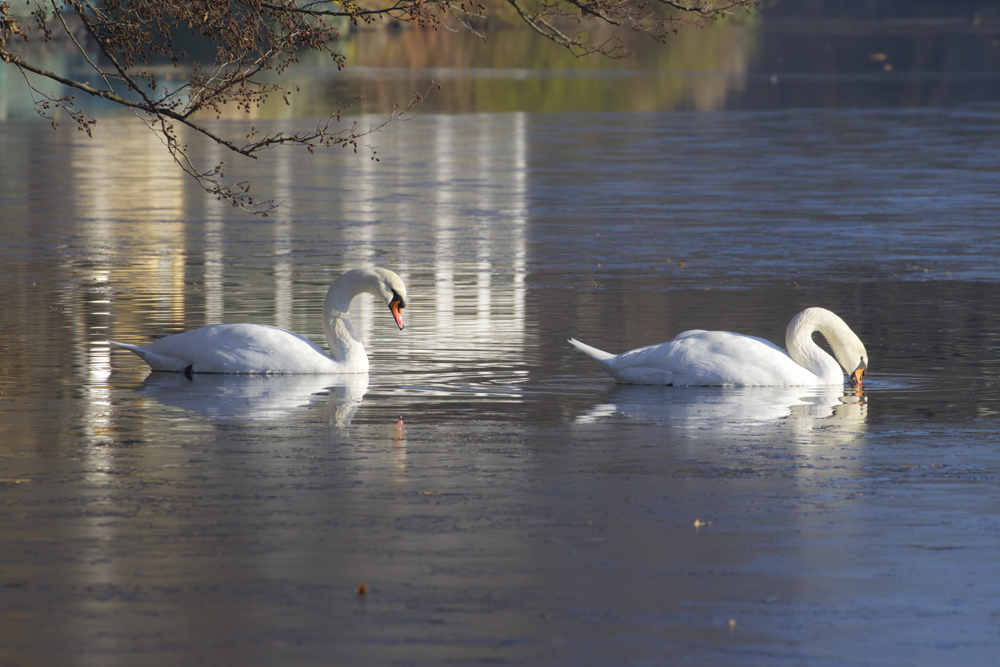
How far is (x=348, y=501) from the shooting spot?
28.7ft

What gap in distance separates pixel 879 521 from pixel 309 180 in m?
23.0

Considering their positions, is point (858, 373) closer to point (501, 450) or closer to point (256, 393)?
point (501, 450)

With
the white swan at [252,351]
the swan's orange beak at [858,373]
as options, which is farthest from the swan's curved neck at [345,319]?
the swan's orange beak at [858,373]

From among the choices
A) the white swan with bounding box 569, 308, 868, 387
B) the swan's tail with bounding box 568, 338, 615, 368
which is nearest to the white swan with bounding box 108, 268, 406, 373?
the swan's tail with bounding box 568, 338, 615, 368

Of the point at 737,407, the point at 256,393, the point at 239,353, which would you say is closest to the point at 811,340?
the point at 737,407

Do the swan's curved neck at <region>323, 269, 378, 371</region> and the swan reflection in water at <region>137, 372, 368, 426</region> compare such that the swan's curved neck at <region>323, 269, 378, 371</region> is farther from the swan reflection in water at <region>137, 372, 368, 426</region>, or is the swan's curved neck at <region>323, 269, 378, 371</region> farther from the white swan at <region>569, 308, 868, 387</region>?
the white swan at <region>569, 308, 868, 387</region>

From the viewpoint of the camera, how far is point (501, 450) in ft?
33.0

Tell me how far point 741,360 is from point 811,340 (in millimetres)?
608

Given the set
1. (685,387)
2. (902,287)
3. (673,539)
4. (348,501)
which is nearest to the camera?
(673,539)

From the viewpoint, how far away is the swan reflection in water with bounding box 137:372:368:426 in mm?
11406

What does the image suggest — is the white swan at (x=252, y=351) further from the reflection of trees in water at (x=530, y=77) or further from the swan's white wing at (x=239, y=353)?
the reflection of trees in water at (x=530, y=77)

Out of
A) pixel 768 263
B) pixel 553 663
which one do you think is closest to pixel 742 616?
pixel 553 663

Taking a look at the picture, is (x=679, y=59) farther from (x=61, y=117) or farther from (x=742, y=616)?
(x=742, y=616)

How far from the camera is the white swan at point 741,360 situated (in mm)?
12445
